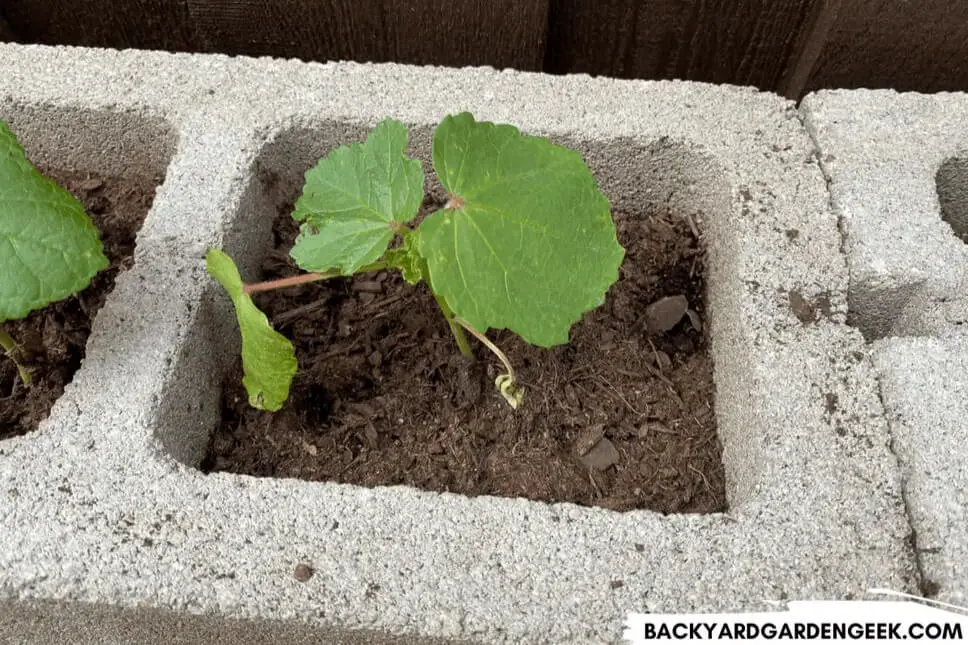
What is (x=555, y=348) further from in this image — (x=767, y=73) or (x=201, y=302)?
(x=767, y=73)

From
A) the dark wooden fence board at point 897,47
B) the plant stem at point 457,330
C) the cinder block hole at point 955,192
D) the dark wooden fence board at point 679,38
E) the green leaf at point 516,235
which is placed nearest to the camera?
the green leaf at point 516,235

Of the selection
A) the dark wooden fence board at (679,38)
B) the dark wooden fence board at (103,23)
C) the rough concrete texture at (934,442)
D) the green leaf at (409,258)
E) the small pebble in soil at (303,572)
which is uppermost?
the dark wooden fence board at (103,23)

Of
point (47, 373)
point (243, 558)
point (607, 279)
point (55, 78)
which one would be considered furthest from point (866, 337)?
point (55, 78)

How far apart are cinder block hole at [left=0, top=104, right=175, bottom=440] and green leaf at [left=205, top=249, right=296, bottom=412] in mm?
259

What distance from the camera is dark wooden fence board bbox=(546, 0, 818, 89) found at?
1356mm

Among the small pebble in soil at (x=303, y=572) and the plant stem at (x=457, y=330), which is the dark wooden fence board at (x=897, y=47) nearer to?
the plant stem at (x=457, y=330)

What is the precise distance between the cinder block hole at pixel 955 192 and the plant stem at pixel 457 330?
67 centimetres

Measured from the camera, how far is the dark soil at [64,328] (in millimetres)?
1015

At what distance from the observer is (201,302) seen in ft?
3.29

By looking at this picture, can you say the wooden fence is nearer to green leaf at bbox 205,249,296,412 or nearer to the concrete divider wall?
the concrete divider wall

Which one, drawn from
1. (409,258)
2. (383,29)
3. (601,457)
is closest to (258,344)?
(409,258)

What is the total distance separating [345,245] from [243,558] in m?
0.33

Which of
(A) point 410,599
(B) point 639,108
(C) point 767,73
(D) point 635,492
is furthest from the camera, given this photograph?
(C) point 767,73

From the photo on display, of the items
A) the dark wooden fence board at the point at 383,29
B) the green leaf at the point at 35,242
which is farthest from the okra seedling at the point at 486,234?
the dark wooden fence board at the point at 383,29
